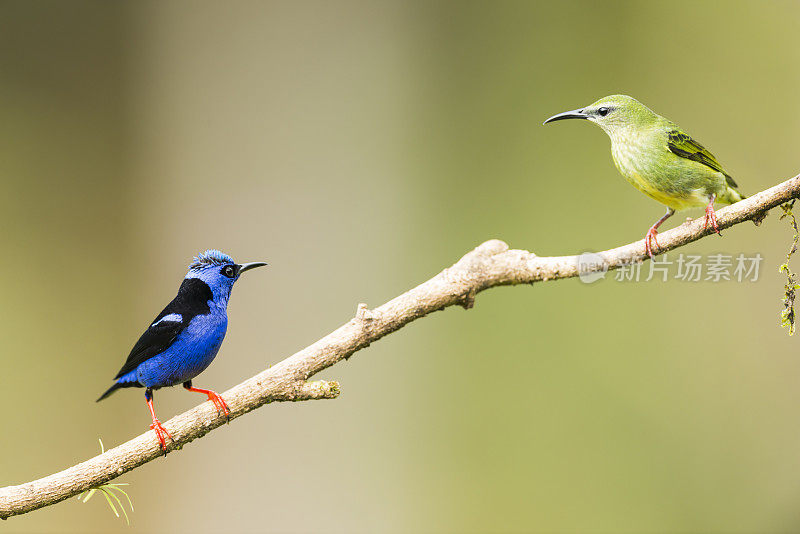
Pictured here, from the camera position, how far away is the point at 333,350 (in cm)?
129

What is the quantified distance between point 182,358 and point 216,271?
18 centimetres

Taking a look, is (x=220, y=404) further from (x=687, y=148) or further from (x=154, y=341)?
(x=687, y=148)

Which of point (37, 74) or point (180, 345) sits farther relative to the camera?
point (37, 74)

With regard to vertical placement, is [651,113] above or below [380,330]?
above

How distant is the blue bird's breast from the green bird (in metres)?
0.87

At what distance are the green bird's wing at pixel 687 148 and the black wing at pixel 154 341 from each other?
3.75 ft

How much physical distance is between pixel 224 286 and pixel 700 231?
3.14 feet

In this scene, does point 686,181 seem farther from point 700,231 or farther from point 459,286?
point 459,286

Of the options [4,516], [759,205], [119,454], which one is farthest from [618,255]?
[4,516]

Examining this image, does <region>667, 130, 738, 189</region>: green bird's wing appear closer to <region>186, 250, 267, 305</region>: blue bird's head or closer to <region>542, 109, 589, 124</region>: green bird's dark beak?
<region>542, 109, 589, 124</region>: green bird's dark beak

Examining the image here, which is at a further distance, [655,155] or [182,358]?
[655,155]

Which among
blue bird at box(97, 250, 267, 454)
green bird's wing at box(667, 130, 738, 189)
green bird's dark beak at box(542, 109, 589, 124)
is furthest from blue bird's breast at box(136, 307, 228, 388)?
green bird's wing at box(667, 130, 738, 189)

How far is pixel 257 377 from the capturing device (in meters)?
1.28

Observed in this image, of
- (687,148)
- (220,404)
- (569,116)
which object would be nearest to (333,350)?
(220,404)
